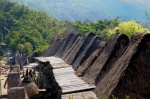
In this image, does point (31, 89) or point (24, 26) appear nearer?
point (31, 89)

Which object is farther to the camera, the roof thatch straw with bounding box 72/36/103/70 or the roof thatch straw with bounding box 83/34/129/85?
the roof thatch straw with bounding box 72/36/103/70

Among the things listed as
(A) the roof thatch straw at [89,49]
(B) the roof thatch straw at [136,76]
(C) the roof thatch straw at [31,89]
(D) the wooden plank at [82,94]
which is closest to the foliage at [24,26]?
(A) the roof thatch straw at [89,49]

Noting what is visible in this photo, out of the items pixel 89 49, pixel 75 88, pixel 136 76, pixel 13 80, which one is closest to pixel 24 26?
pixel 13 80

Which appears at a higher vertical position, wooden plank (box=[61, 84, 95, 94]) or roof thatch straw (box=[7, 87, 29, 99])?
wooden plank (box=[61, 84, 95, 94])

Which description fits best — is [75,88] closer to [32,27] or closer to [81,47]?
[81,47]

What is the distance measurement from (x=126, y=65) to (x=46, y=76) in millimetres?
12002

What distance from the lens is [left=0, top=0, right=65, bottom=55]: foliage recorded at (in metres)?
49.2

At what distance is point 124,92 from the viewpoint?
8.01 m

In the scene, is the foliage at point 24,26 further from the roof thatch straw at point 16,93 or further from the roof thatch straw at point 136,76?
the roof thatch straw at point 136,76

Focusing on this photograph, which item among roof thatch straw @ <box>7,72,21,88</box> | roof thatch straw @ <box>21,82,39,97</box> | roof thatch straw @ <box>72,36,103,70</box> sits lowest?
roof thatch straw @ <box>7,72,21,88</box>

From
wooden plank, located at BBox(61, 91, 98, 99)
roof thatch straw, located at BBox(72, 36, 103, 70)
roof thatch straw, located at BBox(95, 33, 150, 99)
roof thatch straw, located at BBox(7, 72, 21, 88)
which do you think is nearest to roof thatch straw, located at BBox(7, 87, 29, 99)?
wooden plank, located at BBox(61, 91, 98, 99)

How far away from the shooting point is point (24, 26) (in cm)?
6462

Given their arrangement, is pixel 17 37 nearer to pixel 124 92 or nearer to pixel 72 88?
pixel 72 88

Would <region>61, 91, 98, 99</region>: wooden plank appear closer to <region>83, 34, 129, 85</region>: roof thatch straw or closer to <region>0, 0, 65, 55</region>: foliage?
<region>83, 34, 129, 85</region>: roof thatch straw
